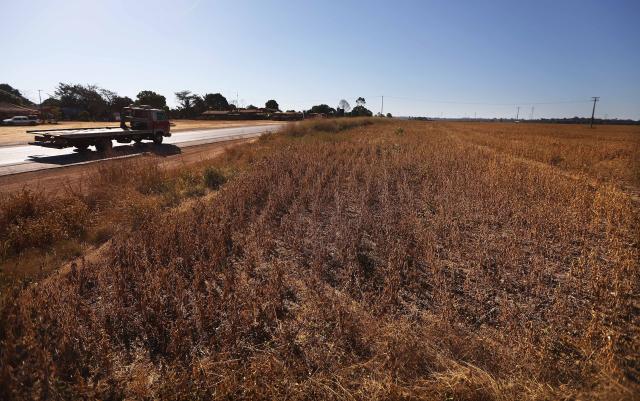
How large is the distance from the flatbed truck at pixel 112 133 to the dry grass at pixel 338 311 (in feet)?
39.7

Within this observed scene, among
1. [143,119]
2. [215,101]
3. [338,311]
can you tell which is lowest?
[338,311]

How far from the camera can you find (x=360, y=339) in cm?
319

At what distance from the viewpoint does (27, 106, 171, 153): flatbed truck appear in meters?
15.3

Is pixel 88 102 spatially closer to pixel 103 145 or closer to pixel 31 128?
pixel 31 128

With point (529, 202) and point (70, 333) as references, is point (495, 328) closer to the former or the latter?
point (70, 333)

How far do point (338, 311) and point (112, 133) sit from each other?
60.9 ft

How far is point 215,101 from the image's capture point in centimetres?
10050

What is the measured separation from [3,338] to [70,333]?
2.25 feet

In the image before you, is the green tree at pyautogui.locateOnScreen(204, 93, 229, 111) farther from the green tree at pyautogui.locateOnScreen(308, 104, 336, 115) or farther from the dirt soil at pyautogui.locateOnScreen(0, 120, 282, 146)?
the dirt soil at pyautogui.locateOnScreen(0, 120, 282, 146)

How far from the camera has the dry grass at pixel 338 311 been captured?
265cm

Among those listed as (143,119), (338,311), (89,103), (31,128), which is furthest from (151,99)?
(338,311)

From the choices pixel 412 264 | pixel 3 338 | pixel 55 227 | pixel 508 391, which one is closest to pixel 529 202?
pixel 412 264

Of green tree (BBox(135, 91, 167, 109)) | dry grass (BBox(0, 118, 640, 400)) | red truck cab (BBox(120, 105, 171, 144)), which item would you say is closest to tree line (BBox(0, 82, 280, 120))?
green tree (BBox(135, 91, 167, 109))

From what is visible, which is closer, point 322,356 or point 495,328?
point 322,356
